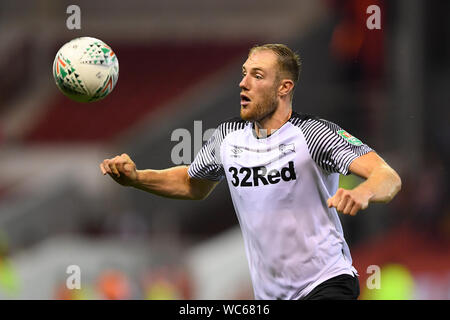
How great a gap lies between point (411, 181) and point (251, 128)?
8069 millimetres

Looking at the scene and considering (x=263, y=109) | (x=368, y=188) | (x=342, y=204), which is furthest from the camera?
(x=263, y=109)

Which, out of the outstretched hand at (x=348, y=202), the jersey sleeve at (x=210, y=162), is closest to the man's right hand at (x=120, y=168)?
the jersey sleeve at (x=210, y=162)

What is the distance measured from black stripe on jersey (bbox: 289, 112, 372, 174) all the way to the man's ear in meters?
0.29

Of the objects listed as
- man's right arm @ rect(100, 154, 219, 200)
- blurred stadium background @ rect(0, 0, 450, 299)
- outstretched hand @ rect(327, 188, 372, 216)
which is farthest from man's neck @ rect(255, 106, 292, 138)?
blurred stadium background @ rect(0, 0, 450, 299)

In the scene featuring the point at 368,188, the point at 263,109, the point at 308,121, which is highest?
the point at 263,109

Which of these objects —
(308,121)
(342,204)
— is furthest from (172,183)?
(342,204)

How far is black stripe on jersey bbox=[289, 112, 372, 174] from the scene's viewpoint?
627cm

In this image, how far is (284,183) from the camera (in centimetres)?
657

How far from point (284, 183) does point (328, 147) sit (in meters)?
0.42

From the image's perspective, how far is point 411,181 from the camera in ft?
47.7

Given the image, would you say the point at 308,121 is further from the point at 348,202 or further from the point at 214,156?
the point at 348,202

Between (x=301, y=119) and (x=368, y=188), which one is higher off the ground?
(x=301, y=119)
